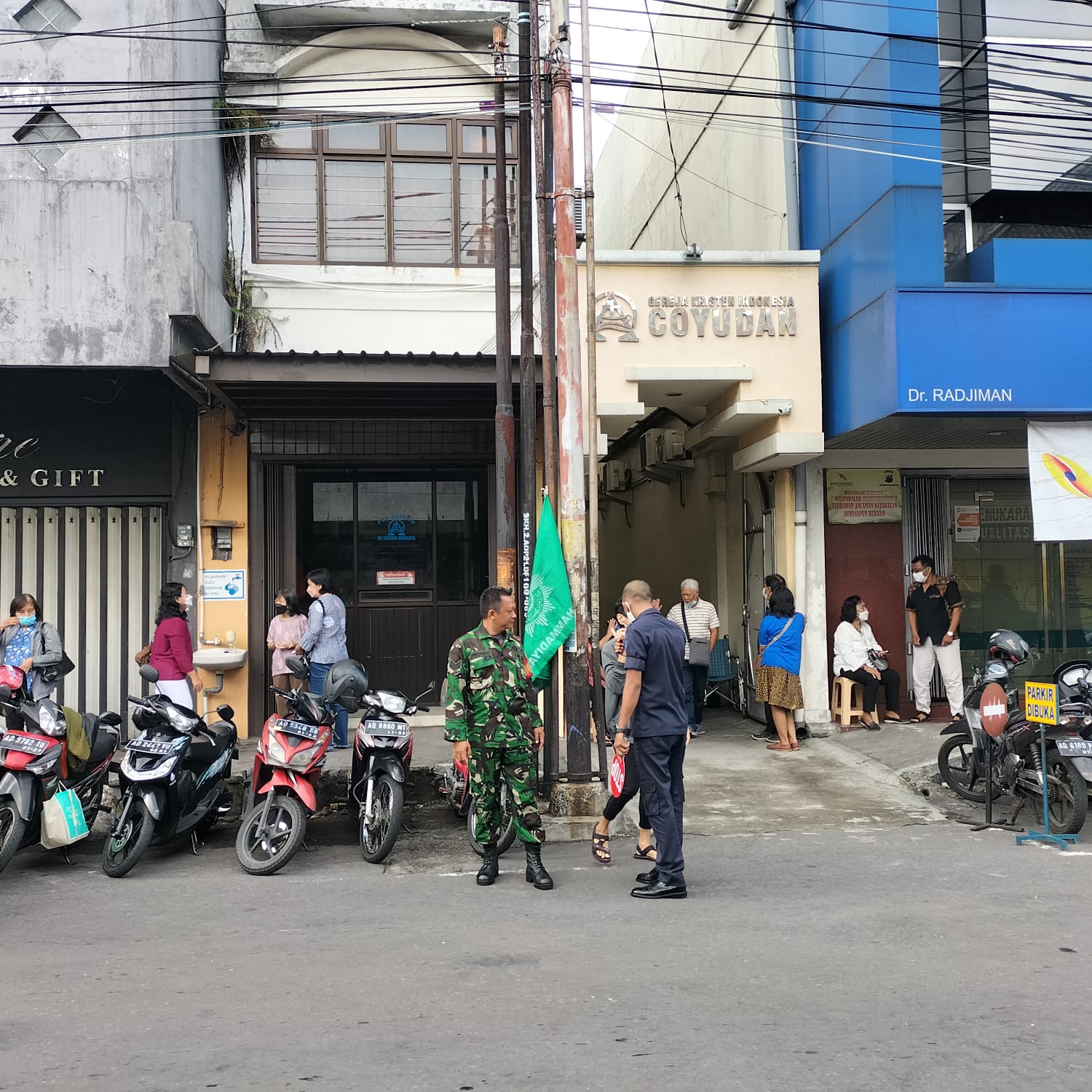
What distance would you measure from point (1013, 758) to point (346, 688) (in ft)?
16.4

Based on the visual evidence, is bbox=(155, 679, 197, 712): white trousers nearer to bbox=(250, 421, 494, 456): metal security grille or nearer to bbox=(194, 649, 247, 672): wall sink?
bbox=(194, 649, 247, 672): wall sink

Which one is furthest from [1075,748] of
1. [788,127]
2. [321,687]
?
[788,127]

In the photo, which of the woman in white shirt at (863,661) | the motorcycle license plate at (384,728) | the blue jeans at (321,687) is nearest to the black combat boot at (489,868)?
the motorcycle license plate at (384,728)

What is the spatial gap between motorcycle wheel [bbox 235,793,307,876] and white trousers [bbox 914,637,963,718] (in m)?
7.16

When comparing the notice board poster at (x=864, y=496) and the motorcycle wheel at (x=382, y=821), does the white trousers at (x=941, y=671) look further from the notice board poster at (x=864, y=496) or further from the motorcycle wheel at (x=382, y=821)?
the motorcycle wheel at (x=382, y=821)

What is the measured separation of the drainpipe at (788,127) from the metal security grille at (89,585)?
7753mm

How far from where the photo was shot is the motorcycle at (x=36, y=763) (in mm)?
6641

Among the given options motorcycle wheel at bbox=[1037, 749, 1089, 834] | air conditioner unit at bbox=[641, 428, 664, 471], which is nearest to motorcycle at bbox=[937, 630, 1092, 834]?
motorcycle wheel at bbox=[1037, 749, 1089, 834]

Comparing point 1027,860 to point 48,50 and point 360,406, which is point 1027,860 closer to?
point 360,406

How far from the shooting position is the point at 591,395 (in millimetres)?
8273

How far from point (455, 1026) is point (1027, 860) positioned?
4.39 m

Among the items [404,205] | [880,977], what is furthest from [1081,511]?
[404,205]

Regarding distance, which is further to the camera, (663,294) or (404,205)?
(404,205)

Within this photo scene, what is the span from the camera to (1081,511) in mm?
10094
